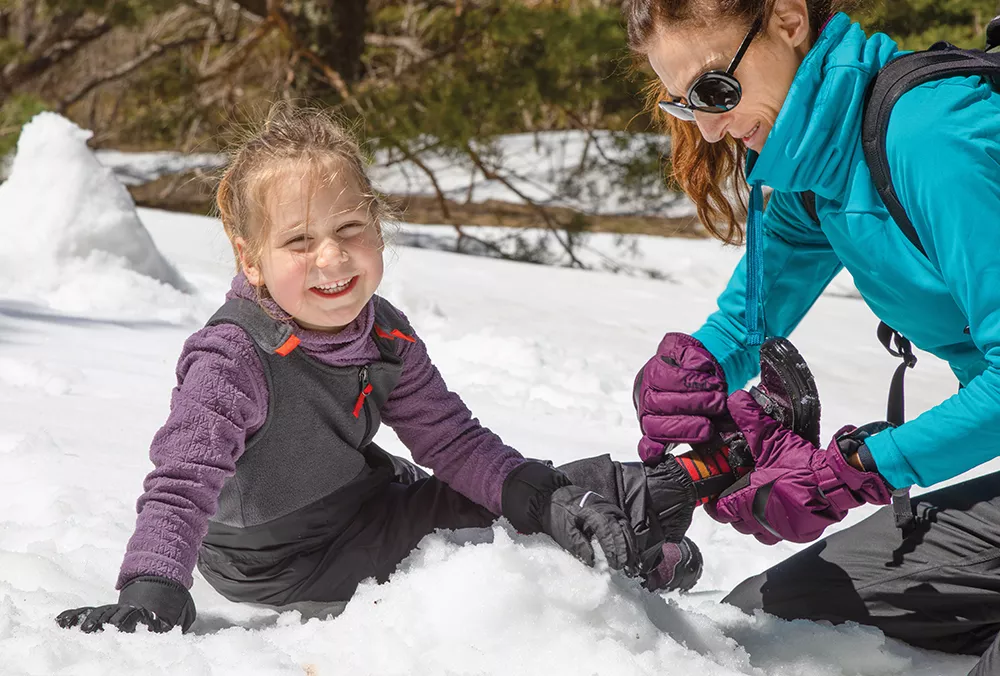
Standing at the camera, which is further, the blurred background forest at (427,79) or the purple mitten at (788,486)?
the blurred background forest at (427,79)

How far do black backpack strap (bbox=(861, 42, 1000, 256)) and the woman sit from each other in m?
0.02

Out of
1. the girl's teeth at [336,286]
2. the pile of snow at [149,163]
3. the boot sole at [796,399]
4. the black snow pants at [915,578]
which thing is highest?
the girl's teeth at [336,286]

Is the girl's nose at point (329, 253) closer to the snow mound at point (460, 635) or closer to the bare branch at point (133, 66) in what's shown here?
the snow mound at point (460, 635)

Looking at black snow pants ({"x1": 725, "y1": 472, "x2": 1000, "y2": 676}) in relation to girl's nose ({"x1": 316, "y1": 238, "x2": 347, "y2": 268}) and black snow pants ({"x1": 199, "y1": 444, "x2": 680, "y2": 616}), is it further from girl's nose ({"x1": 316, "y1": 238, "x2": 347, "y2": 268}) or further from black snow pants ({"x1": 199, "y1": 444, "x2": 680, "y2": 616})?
girl's nose ({"x1": 316, "y1": 238, "x2": 347, "y2": 268})

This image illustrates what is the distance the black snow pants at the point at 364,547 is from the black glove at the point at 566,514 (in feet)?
0.26

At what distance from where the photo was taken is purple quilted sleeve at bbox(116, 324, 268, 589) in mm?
1366

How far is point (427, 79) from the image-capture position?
7820 millimetres

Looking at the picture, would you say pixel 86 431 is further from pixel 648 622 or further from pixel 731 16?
pixel 731 16

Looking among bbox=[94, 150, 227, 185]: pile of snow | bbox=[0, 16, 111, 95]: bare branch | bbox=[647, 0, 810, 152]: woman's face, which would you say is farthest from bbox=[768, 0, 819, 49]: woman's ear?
bbox=[94, 150, 227, 185]: pile of snow

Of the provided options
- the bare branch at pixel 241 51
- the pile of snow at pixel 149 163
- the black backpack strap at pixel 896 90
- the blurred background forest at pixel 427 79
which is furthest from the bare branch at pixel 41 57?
the black backpack strap at pixel 896 90

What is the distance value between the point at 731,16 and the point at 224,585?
3.96 feet

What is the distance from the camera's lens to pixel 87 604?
149 centimetres

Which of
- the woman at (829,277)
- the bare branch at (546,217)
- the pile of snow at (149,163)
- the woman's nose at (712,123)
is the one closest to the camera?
the woman at (829,277)

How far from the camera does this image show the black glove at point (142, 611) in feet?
4.16
